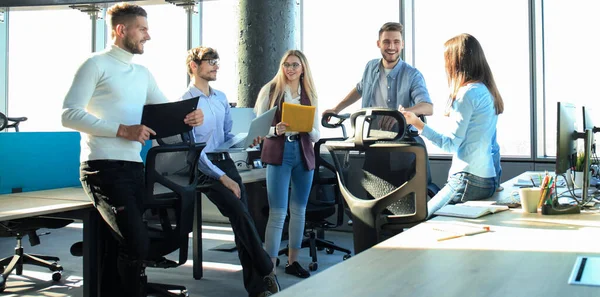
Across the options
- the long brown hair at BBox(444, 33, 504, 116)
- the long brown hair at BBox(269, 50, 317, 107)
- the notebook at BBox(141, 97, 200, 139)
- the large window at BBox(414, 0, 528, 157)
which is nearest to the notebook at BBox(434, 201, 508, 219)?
the long brown hair at BBox(444, 33, 504, 116)

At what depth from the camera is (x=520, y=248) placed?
5.34 ft

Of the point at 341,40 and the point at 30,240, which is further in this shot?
the point at 341,40

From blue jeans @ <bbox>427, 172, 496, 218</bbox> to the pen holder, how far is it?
1.46 feet

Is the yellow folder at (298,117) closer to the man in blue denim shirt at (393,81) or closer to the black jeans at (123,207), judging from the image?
the man in blue denim shirt at (393,81)

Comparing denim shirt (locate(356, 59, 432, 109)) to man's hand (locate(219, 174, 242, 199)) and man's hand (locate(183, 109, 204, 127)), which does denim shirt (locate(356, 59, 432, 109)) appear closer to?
man's hand (locate(219, 174, 242, 199))

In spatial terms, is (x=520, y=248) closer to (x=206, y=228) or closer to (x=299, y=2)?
(x=206, y=228)

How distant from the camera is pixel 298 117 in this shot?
369 centimetres

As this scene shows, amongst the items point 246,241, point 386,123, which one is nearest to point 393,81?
point 386,123

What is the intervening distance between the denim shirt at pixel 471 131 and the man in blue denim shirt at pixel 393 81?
995mm

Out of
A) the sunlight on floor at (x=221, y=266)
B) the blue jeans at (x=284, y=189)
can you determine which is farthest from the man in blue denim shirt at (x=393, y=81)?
the sunlight on floor at (x=221, y=266)

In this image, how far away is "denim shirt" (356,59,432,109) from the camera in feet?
12.6

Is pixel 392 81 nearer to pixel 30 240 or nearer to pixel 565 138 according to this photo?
pixel 565 138

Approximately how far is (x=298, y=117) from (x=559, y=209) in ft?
5.82

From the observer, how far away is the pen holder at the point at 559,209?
2.27 m
